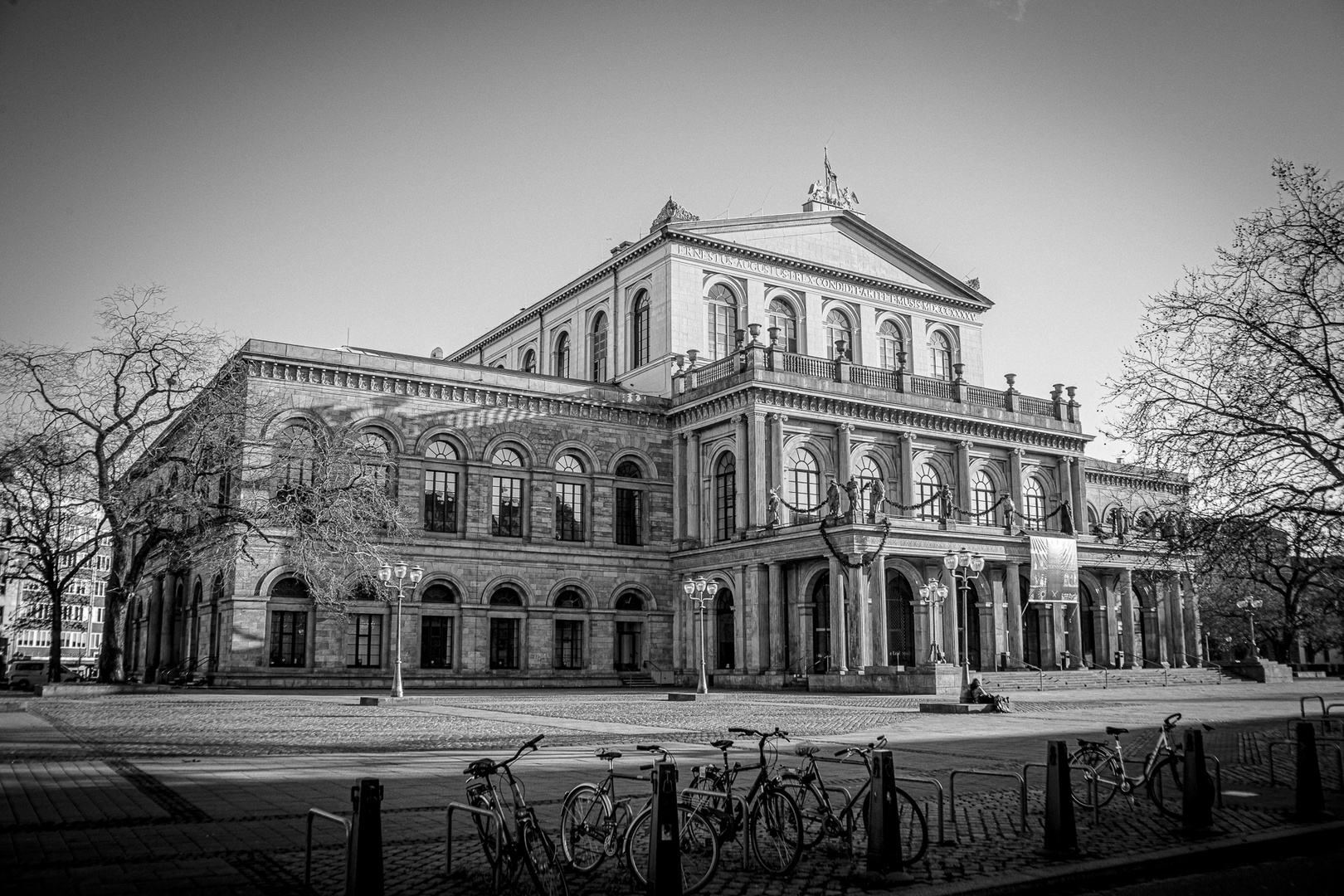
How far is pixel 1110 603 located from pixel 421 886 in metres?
48.7

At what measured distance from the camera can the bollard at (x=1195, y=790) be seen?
11.2 meters

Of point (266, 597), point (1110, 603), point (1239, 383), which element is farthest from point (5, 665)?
point (1239, 383)

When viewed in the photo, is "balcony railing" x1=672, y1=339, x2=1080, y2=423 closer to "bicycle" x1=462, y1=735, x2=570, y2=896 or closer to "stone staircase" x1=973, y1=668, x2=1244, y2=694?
"stone staircase" x1=973, y1=668, x2=1244, y2=694

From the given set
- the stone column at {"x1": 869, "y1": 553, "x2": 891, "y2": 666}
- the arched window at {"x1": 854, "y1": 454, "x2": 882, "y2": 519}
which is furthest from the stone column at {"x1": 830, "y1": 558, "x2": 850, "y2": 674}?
the arched window at {"x1": 854, "y1": 454, "x2": 882, "y2": 519}

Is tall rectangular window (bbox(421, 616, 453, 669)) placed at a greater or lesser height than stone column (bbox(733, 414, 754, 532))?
lesser

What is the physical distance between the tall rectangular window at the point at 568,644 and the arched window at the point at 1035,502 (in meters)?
21.9

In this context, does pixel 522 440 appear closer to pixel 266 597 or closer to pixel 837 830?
pixel 266 597

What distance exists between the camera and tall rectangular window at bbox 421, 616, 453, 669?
1698 inches

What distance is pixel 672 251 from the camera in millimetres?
49688

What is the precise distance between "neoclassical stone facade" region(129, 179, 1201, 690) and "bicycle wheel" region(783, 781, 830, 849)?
26.6m

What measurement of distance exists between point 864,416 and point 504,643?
18.1 meters

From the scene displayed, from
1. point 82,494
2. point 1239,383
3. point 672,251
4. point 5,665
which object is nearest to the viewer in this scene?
point 1239,383

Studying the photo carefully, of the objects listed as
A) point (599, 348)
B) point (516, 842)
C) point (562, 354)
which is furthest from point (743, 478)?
point (516, 842)

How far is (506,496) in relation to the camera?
46.2 metres
